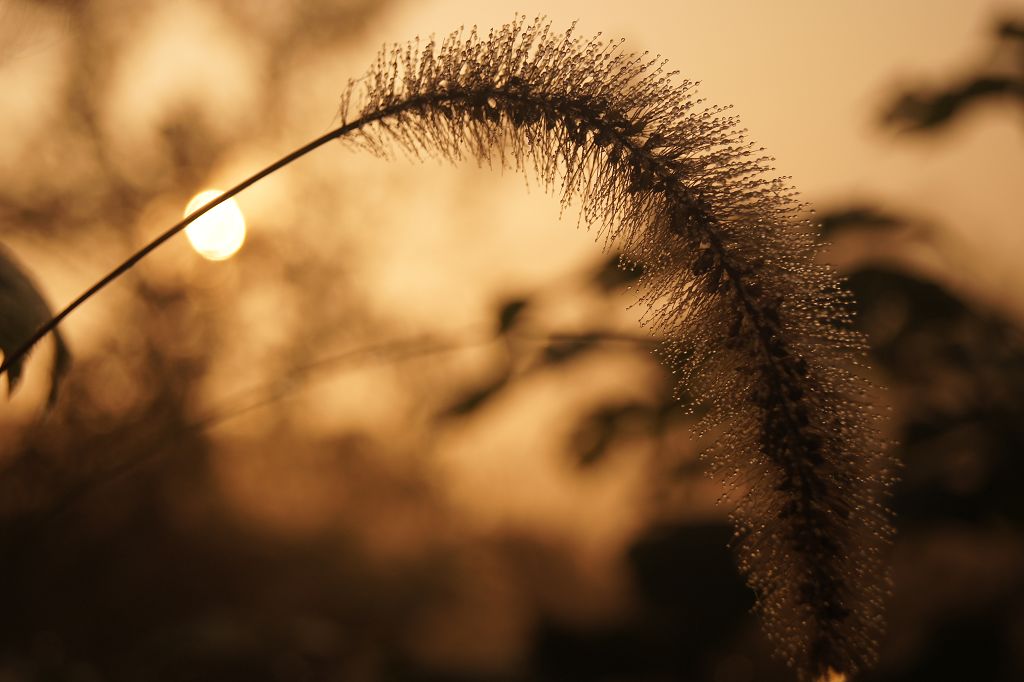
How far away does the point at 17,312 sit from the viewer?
1.50ft

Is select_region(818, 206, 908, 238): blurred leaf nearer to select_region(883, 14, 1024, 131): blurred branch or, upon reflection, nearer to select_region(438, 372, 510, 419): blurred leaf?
select_region(883, 14, 1024, 131): blurred branch

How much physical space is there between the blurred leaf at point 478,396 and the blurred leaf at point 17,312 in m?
0.47

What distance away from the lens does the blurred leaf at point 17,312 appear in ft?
1.45

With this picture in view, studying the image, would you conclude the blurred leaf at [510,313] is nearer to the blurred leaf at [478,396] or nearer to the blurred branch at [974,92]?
the blurred leaf at [478,396]

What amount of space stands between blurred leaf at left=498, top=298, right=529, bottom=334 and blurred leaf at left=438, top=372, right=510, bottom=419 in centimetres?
9

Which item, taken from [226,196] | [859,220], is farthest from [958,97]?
[226,196]

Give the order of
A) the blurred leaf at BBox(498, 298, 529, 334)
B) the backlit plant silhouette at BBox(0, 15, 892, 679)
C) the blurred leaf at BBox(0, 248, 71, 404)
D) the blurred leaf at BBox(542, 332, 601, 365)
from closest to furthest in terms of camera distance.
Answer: the backlit plant silhouette at BBox(0, 15, 892, 679) < the blurred leaf at BBox(0, 248, 71, 404) < the blurred leaf at BBox(498, 298, 529, 334) < the blurred leaf at BBox(542, 332, 601, 365)

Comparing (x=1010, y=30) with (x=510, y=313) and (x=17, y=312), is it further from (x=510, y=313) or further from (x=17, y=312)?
(x=17, y=312)

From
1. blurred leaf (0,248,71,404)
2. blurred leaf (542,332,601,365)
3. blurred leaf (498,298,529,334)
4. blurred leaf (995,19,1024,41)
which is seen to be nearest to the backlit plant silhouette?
blurred leaf (0,248,71,404)

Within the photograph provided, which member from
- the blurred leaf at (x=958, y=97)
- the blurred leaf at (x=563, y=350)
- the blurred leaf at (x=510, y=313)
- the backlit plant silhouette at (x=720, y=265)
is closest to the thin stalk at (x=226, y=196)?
the backlit plant silhouette at (x=720, y=265)

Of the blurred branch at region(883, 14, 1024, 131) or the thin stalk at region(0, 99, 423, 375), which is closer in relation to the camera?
the thin stalk at region(0, 99, 423, 375)

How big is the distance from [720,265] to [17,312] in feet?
1.26

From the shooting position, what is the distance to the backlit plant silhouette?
0.30m

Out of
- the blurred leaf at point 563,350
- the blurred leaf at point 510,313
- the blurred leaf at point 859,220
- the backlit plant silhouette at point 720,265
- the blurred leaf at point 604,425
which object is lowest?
the backlit plant silhouette at point 720,265
